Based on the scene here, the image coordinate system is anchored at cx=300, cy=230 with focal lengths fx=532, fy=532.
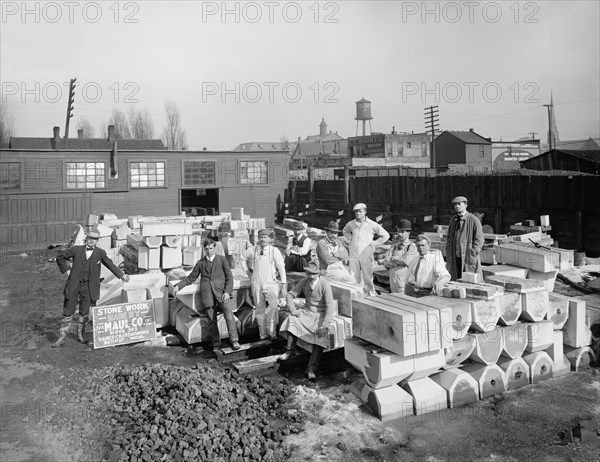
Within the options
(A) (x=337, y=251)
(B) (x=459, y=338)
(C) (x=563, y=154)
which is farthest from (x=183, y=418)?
(C) (x=563, y=154)

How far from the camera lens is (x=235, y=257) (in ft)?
39.8

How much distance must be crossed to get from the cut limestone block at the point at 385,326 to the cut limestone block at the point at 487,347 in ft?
3.71

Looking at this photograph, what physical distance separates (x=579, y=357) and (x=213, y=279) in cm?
539

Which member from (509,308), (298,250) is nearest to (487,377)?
(509,308)

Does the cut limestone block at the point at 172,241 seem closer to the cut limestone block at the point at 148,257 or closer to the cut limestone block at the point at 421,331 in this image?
the cut limestone block at the point at 148,257

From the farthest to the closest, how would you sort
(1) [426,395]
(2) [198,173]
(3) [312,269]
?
(2) [198,173]
(3) [312,269]
(1) [426,395]

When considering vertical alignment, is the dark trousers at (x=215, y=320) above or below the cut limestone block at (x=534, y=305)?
below

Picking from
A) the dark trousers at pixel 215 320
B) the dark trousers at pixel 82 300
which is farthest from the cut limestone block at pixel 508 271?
the dark trousers at pixel 82 300

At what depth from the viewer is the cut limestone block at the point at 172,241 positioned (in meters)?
11.7

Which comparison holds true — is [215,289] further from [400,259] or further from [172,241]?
[172,241]

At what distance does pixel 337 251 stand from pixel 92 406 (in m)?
5.16

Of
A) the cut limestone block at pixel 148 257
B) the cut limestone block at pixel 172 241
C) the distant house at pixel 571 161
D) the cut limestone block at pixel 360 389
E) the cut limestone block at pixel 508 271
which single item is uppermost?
the distant house at pixel 571 161

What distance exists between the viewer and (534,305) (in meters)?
7.00

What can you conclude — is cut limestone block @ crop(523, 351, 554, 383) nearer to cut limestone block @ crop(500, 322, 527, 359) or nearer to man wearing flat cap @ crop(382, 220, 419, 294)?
cut limestone block @ crop(500, 322, 527, 359)
